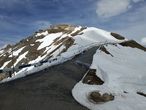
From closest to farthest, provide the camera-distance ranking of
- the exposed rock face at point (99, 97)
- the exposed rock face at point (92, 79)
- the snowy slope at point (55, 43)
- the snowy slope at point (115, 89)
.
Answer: the snowy slope at point (115, 89), the exposed rock face at point (99, 97), the exposed rock face at point (92, 79), the snowy slope at point (55, 43)

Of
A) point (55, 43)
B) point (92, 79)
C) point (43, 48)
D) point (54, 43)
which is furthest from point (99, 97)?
point (43, 48)

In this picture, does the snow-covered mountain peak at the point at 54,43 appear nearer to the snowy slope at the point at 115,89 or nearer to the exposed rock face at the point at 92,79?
the snowy slope at the point at 115,89

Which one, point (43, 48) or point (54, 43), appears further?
point (43, 48)

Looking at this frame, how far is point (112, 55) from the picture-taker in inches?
2494

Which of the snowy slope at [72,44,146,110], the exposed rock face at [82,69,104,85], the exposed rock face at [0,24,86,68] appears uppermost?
the exposed rock face at [0,24,86,68]

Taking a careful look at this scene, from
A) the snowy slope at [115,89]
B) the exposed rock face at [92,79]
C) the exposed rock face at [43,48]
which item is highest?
the exposed rock face at [43,48]

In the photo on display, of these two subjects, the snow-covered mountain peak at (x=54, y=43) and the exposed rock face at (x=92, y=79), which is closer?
the exposed rock face at (x=92, y=79)

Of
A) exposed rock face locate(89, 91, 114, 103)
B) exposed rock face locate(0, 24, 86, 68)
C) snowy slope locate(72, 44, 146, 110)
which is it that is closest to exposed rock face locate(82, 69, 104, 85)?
snowy slope locate(72, 44, 146, 110)

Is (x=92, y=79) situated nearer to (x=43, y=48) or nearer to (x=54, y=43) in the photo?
(x=54, y=43)

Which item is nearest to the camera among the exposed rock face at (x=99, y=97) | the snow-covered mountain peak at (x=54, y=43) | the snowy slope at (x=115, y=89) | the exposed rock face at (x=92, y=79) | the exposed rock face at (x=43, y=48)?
the snowy slope at (x=115, y=89)

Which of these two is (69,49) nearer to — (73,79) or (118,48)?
(118,48)

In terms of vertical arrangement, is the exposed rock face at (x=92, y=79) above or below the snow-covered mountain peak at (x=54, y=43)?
below

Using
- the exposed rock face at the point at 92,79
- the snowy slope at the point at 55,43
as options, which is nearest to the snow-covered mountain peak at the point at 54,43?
the snowy slope at the point at 55,43

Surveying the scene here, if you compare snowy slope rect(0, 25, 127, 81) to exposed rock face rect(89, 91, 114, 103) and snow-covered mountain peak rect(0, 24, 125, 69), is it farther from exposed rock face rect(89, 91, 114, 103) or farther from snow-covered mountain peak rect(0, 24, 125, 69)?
exposed rock face rect(89, 91, 114, 103)
